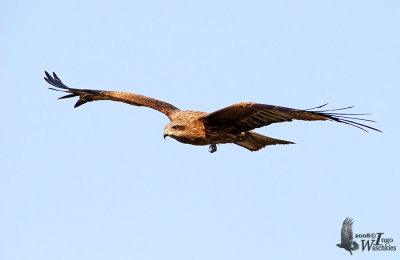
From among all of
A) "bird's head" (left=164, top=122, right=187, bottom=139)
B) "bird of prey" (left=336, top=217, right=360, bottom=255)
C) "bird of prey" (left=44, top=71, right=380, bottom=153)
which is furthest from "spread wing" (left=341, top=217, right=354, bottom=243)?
"bird's head" (left=164, top=122, right=187, bottom=139)

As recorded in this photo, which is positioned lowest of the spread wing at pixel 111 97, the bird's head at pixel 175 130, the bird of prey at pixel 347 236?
the bird of prey at pixel 347 236

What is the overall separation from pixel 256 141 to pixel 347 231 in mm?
2407

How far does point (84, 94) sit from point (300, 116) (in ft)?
20.3

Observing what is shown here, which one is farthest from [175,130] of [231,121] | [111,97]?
[111,97]

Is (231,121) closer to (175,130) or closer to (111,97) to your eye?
(175,130)

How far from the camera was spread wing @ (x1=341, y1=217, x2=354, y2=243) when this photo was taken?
41.4ft

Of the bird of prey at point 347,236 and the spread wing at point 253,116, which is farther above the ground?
the spread wing at point 253,116

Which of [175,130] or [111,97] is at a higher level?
[111,97]

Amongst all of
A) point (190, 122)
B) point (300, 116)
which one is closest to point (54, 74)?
point (190, 122)

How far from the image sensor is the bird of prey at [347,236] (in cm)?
1250

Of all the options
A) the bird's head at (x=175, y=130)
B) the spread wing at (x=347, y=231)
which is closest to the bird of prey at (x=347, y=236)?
the spread wing at (x=347, y=231)

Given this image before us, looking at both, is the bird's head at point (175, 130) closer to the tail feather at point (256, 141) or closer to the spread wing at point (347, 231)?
the tail feather at point (256, 141)

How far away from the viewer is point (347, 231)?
12.7 meters

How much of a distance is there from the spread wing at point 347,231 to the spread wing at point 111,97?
412 cm
